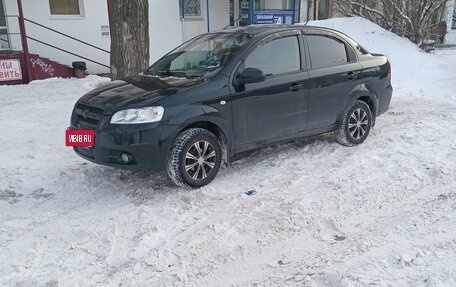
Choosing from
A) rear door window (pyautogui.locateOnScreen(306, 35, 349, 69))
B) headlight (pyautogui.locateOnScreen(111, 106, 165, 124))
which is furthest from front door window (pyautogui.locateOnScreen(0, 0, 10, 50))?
rear door window (pyautogui.locateOnScreen(306, 35, 349, 69))

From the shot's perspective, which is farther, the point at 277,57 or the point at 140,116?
the point at 277,57

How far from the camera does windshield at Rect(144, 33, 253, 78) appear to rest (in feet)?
16.0

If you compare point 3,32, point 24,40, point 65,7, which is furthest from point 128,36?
point 65,7

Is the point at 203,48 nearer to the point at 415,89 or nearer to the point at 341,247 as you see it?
the point at 341,247

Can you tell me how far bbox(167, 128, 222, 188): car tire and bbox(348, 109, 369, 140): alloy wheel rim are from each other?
2.12m

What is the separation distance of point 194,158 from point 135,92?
915 mm

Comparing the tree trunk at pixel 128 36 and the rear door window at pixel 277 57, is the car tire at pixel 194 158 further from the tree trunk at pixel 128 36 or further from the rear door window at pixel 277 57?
the tree trunk at pixel 128 36

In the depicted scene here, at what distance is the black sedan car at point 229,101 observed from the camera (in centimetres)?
425

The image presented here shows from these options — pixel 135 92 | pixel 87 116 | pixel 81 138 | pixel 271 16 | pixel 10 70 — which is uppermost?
pixel 271 16

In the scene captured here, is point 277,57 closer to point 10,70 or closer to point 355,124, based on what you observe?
point 355,124

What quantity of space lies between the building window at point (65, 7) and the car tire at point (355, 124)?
969 centimetres

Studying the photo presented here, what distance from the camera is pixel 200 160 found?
4.54 metres

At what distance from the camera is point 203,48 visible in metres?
5.36

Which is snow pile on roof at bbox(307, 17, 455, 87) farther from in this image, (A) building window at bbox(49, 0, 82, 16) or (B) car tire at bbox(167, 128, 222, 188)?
(A) building window at bbox(49, 0, 82, 16)
